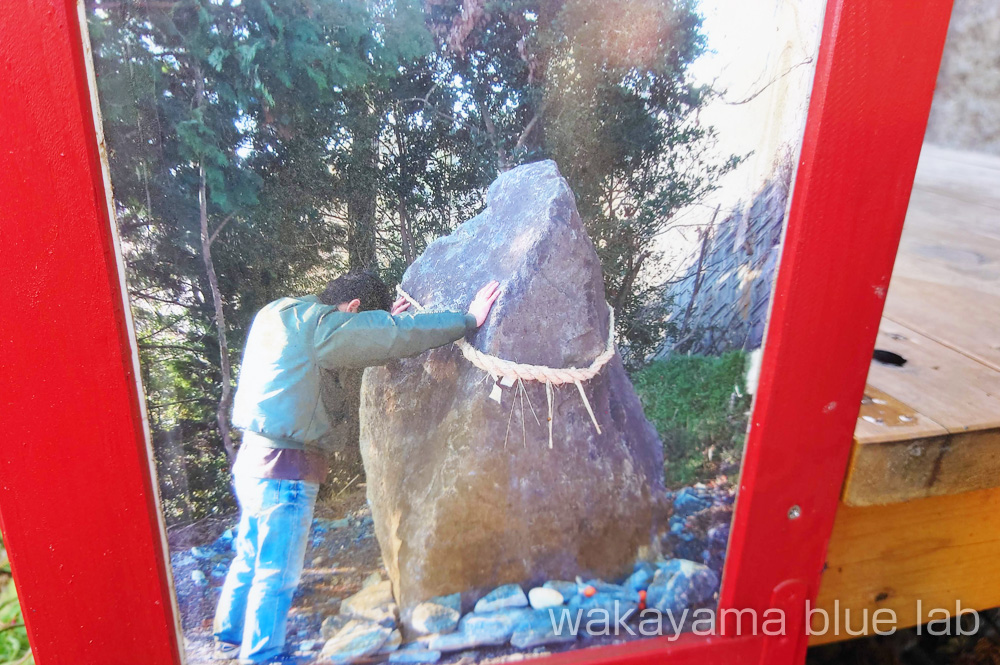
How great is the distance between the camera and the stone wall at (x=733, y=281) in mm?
982

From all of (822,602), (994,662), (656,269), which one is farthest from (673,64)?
(994,662)

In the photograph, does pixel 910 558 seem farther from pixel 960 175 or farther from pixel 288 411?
pixel 960 175

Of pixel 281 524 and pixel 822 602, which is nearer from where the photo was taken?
pixel 281 524

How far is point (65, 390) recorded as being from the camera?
853mm

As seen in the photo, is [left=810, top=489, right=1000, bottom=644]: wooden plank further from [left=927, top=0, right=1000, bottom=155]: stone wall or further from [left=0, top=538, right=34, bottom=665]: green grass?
[left=927, top=0, right=1000, bottom=155]: stone wall

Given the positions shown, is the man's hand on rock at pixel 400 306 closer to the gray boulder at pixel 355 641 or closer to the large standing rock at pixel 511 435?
the large standing rock at pixel 511 435

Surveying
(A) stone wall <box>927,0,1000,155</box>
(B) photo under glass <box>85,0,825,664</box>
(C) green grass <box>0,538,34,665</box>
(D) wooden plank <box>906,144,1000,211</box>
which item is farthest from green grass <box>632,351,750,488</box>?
(A) stone wall <box>927,0,1000,155</box>

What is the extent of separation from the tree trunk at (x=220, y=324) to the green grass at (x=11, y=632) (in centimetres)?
125

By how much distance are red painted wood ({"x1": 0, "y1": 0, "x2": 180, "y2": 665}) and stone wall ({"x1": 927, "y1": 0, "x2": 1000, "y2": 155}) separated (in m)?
3.24

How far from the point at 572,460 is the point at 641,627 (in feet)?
1.24

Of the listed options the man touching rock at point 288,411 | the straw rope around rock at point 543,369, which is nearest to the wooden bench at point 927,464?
the straw rope around rock at point 543,369

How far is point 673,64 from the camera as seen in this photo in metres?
0.89

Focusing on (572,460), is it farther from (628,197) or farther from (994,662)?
(994,662)

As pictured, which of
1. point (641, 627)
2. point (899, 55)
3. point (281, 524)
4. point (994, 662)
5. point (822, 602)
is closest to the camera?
point (899, 55)
